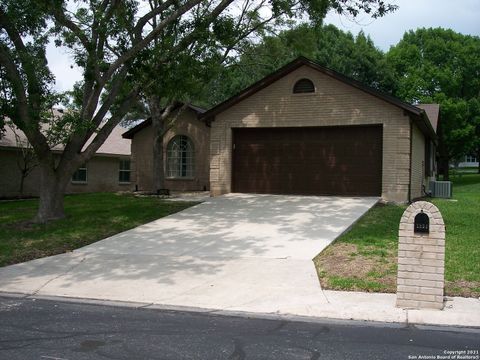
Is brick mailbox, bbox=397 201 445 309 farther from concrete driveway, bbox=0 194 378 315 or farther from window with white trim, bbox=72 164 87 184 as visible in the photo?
window with white trim, bbox=72 164 87 184

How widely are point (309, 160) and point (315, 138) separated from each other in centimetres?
81

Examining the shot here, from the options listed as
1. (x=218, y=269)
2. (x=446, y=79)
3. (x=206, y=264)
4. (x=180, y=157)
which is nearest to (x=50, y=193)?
(x=206, y=264)

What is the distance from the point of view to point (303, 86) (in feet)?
62.4

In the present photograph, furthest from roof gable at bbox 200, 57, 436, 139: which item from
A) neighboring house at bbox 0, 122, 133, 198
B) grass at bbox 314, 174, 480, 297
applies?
neighboring house at bbox 0, 122, 133, 198

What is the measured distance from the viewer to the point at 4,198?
23.6 metres

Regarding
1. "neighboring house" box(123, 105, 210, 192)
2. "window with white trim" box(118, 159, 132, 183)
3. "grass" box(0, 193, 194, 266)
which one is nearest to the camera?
"grass" box(0, 193, 194, 266)

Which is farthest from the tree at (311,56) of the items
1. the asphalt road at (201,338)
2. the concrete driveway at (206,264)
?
the asphalt road at (201,338)

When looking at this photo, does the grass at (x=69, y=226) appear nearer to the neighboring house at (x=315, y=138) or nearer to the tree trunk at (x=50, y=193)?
the tree trunk at (x=50, y=193)

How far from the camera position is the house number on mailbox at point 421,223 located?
270 inches

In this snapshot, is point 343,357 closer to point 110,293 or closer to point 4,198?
point 110,293

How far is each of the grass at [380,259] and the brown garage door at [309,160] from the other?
4.61 metres

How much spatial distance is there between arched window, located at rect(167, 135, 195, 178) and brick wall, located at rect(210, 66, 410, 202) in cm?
591

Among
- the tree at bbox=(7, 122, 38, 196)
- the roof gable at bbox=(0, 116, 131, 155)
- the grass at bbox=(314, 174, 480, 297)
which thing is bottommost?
the grass at bbox=(314, 174, 480, 297)

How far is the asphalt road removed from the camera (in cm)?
532
